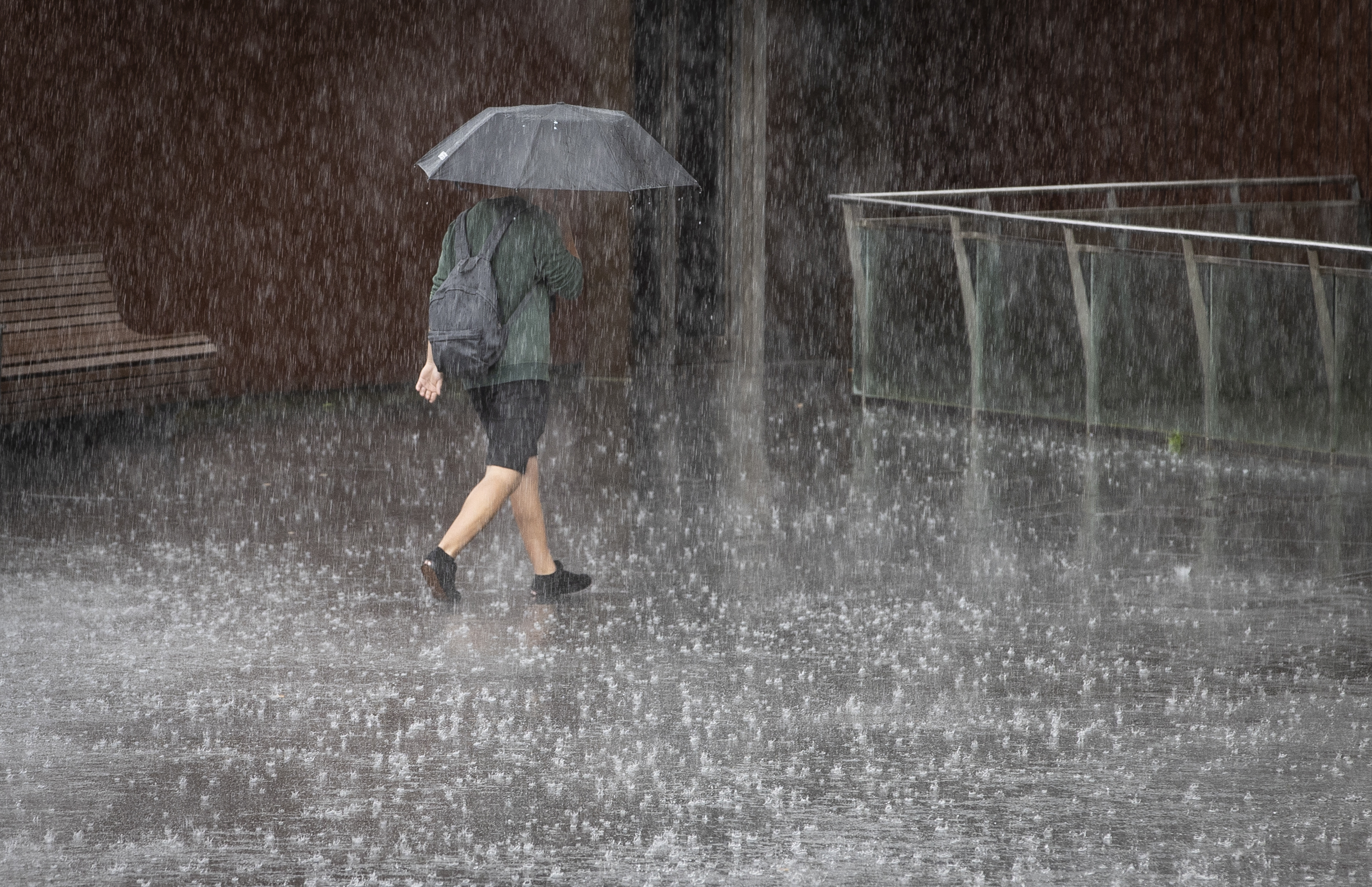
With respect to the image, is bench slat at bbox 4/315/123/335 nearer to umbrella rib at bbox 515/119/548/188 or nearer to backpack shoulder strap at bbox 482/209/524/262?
backpack shoulder strap at bbox 482/209/524/262

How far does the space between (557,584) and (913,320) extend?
5616 millimetres

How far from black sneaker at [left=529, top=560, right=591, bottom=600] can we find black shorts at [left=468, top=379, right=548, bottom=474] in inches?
16.0

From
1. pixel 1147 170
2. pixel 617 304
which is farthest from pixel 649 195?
pixel 1147 170

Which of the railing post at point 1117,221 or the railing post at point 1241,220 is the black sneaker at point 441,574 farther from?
the railing post at point 1241,220

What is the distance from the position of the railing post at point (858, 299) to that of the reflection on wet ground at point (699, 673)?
2.33 m

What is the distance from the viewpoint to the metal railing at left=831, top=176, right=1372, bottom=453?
9836 mm

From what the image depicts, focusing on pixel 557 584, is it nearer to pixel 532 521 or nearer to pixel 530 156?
pixel 532 521

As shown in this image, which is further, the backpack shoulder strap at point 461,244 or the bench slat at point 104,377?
the bench slat at point 104,377

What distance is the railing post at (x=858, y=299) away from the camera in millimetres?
12383

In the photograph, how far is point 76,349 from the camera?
10914mm

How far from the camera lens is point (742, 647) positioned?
20.6 feet

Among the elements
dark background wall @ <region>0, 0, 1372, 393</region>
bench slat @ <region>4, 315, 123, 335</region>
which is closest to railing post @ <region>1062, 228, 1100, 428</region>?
dark background wall @ <region>0, 0, 1372, 393</region>

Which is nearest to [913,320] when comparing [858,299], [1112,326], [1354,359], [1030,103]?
[858,299]

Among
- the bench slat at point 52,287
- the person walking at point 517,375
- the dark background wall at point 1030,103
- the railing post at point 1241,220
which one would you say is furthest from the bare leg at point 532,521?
the railing post at point 1241,220
